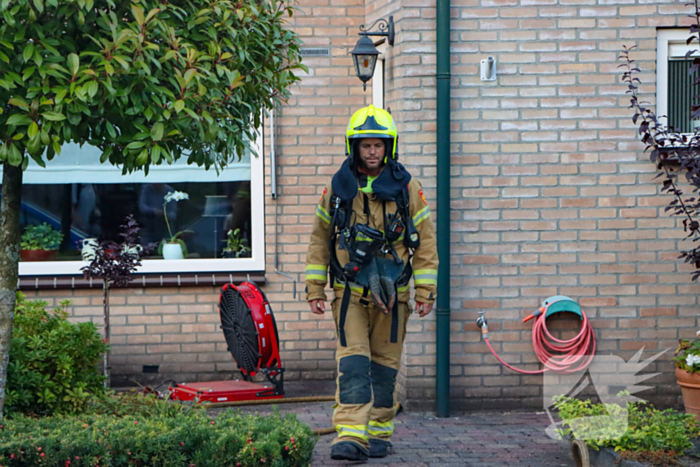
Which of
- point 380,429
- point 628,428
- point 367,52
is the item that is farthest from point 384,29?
point 628,428

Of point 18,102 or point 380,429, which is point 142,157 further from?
point 380,429

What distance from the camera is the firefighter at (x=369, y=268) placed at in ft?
16.3

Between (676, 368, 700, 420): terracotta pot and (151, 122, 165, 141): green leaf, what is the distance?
3.96 metres

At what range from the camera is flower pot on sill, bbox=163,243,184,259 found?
7.51 meters

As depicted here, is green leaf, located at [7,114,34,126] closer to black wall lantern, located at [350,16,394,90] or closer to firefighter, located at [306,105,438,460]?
firefighter, located at [306,105,438,460]

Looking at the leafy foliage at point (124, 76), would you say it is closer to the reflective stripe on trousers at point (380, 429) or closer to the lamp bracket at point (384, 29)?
the reflective stripe on trousers at point (380, 429)

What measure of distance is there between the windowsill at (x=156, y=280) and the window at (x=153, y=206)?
0.19 feet

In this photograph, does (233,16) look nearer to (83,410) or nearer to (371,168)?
(371,168)

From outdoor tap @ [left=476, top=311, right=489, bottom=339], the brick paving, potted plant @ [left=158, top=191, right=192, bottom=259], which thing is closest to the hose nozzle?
outdoor tap @ [left=476, top=311, right=489, bottom=339]

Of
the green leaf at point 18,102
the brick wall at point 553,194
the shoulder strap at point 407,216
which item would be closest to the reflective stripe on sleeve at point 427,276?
the shoulder strap at point 407,216

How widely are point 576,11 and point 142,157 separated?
403 cm

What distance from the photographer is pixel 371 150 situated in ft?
16.4

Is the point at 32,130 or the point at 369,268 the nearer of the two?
the point at 32,130

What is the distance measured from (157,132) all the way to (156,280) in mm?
3891
